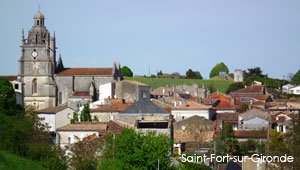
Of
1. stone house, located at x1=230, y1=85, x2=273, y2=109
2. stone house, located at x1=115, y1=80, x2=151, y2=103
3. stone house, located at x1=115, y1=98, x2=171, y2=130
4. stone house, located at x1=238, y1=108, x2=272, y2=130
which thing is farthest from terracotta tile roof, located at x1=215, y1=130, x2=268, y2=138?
stone house, located at x1=115, y1=80, x2=151, y2=103

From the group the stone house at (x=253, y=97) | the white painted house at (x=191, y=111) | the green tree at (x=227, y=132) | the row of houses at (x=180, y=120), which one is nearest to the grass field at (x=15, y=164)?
the row of houses at (x=180, y=120)

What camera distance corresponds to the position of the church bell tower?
87.2m

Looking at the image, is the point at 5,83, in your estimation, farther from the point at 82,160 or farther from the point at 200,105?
the point at 82,160

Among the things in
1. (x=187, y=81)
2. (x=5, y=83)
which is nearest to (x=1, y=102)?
(x=5, y=83)

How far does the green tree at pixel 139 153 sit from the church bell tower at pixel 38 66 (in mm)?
48514

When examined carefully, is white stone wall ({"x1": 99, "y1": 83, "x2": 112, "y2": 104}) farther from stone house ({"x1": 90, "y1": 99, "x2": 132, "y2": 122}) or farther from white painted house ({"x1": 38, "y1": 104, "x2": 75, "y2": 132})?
stone house ({"x1": 90, "y1": 99, "x2": 132, "y2": 122})

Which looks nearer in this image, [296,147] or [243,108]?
[296,147]

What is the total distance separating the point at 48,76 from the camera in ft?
290

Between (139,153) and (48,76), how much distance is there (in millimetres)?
53034

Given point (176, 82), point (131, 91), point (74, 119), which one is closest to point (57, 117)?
point (74, 119)

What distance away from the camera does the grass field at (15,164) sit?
36.2m

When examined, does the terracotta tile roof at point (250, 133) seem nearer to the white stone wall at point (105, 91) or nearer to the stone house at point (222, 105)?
the stone house at point (222, 105)

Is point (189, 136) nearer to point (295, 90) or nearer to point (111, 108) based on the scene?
point (111, 108)

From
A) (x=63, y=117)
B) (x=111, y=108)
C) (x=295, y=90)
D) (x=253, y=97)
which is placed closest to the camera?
(x=111, y=108)
